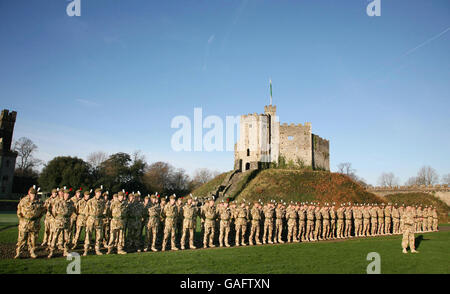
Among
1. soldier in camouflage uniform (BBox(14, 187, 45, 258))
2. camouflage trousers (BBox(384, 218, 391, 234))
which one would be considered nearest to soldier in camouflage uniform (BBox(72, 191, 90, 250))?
soldier in camouflage uniform (BBox(14, 187, 45, 258))

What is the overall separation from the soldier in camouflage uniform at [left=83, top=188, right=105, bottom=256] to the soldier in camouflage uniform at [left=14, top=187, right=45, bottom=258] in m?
1.59

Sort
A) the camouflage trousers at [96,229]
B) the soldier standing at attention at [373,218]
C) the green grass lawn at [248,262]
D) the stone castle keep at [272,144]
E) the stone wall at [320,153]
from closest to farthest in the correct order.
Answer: the green grass lawn at [248,262] < the camouflage trousers at [96,229] < the soldier standing at attention at [373,218] < the stone castle keep at [272,144] < the stone wall at [320,153]

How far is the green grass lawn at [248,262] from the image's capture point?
28.9ft

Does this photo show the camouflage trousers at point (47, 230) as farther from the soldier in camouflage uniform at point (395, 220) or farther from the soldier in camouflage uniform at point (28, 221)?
the soldier in camouflage uniform at point (395, 220)

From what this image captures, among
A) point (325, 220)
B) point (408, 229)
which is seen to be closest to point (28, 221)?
point (408, 229)

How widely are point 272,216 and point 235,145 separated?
32574 millimetres

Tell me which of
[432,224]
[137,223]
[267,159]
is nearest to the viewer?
[137,223]

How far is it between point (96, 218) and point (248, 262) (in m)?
5.82

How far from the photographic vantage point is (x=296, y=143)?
46.1 metres

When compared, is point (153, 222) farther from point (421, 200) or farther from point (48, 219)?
point (421, 200)

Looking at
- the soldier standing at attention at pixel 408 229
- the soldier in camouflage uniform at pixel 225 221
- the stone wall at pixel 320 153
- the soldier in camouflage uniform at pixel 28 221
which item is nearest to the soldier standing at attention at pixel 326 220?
the soldier standing at attention at pixel 408 229
